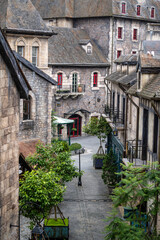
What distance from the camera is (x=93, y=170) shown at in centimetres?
3058

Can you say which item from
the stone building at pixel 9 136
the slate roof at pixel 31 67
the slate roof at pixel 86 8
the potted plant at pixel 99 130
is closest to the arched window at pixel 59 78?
the slate roof at pixel 86 8

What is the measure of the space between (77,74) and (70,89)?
6.60 ft

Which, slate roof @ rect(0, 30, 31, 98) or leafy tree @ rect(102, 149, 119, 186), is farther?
leafy tree @ rect(102, 149, 119, 186)

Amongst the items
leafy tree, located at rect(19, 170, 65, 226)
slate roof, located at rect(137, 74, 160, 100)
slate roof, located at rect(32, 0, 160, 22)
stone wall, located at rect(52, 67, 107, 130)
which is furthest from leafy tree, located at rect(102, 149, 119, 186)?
slate roof, located at rect(32, 0, 160, 22)

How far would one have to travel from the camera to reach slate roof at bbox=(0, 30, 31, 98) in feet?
34.9

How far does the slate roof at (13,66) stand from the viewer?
10.6 metres

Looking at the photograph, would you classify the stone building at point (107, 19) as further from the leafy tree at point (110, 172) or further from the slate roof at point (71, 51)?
the leafy tree at point (110, 172)

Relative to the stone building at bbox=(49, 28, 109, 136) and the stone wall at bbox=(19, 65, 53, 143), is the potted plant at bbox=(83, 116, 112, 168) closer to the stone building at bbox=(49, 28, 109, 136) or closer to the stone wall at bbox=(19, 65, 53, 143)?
the stone wall at bbox=(19, 65, 53, 143)

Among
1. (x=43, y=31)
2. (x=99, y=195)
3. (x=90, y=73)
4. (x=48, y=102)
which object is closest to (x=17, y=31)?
(x=43, y=31)

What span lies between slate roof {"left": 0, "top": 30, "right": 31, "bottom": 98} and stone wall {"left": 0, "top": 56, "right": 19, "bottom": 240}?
14 centimetres

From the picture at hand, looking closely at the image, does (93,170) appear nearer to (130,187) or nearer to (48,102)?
(48,102)

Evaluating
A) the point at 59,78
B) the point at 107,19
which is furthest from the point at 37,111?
the point at 107,19

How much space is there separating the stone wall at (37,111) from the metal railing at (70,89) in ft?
53.2

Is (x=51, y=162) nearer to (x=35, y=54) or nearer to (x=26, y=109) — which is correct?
(x=26, y=109)
